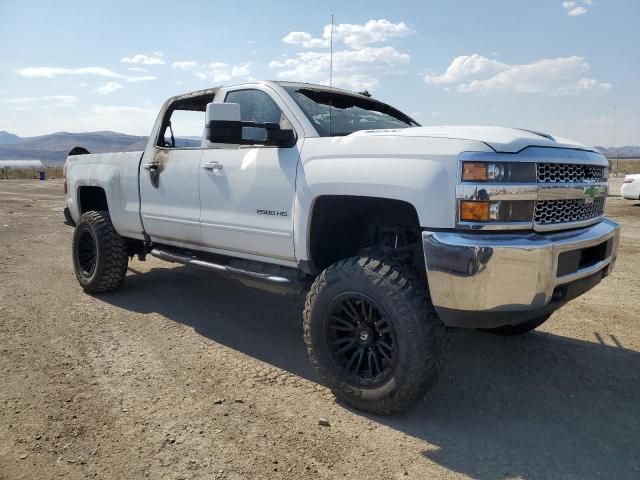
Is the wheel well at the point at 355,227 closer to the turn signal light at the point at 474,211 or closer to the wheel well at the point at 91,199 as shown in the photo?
the turn signal light at the point at 474,211

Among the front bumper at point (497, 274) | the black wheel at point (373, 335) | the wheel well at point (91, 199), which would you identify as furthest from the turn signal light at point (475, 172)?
the wheel well at point (91, 199)

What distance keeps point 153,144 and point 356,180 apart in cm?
271

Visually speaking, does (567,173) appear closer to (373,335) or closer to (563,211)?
(563,211)

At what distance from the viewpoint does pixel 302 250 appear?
332 centimetres

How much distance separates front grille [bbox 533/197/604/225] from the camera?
2637mm

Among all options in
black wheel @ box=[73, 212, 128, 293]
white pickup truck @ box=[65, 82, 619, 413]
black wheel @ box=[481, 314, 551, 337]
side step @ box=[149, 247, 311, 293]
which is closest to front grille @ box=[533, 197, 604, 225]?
white pickup truck @ box=[65, 82, 619, 413]

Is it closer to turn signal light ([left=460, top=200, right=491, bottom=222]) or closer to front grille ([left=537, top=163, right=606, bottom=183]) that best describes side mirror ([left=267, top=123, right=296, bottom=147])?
turn signal light ([left=460, top=200, right=491, bottom=222])

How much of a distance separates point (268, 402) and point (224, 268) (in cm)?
124

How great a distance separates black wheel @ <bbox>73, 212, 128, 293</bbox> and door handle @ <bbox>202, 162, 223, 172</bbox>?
1.95 meters

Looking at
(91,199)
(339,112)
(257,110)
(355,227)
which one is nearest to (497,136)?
(355,227)

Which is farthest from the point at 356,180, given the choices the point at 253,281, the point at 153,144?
the point at 153,144

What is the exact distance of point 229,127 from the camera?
10.6ft

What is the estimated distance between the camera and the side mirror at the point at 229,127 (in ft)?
10.6

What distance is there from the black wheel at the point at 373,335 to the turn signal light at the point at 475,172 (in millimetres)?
651
